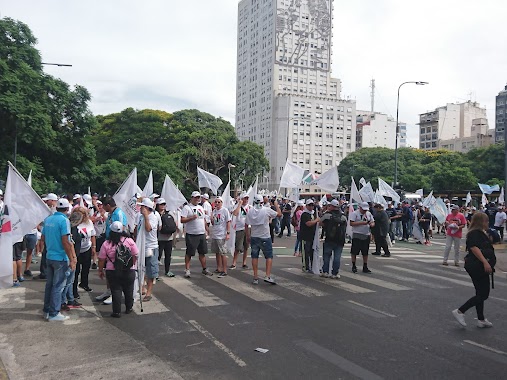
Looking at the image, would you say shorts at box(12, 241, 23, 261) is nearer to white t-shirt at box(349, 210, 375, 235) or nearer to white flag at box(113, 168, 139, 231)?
white flag at box(113, 168, 139, 231)

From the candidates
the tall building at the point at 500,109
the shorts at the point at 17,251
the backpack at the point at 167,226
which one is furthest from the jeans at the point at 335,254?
the tall building at the point at 500,109

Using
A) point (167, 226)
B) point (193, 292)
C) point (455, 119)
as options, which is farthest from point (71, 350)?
point (455, 119)

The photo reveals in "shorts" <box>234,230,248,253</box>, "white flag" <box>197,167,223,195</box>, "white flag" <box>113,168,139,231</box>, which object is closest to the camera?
"white flag" <box>113,168,139,231</box>

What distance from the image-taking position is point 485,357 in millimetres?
5676

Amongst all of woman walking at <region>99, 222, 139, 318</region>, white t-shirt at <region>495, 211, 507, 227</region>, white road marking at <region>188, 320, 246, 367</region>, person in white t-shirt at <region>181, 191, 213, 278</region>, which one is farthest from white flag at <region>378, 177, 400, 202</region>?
white road marking at <region>188, 320, 246, 367</region>

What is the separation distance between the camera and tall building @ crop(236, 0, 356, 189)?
117000mm

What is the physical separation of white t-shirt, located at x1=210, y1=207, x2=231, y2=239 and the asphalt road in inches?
40.5

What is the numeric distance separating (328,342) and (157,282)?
4.90 m

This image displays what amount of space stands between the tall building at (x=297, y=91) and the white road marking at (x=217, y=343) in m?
108

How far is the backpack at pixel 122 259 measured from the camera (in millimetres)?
7320

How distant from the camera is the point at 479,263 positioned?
6832mm

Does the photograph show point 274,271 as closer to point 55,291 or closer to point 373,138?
point 55,291

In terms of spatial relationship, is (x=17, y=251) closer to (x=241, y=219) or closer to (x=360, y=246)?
(x=241, y=219)

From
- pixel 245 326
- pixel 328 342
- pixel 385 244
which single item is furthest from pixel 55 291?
pixel 385 244
